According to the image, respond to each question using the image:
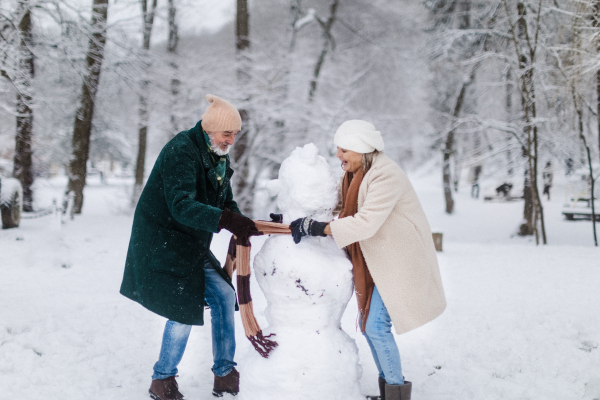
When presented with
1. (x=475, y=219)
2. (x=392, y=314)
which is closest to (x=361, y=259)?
(x=392, y=314)

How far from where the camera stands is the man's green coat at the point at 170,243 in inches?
97.6

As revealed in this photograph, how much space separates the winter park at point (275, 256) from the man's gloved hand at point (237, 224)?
0.01 metres

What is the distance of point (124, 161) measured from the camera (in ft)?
86.8

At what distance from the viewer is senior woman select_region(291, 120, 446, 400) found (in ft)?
7.61

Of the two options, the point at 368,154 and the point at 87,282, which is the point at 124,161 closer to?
the point at 87,282

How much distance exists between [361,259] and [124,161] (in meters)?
26.3

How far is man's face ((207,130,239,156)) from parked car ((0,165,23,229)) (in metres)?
6.79

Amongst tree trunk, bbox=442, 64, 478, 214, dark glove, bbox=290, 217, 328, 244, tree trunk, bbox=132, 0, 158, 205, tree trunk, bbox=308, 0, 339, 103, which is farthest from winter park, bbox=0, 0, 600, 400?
tree trunk, bbox=442, 64, 478, 214

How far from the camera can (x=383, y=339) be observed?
8.16 feet

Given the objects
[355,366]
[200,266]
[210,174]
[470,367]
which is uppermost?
[210,174]

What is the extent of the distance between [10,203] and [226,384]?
6782 millimetres

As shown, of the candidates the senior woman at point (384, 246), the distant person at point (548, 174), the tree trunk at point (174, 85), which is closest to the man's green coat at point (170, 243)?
the senior woman at point (384, 246)

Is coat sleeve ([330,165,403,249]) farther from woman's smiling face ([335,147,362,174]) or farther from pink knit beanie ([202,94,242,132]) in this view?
pink knit beanie ([202,94,242,132])

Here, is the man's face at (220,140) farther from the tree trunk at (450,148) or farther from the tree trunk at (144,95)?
the tree trunk at (450,148)
